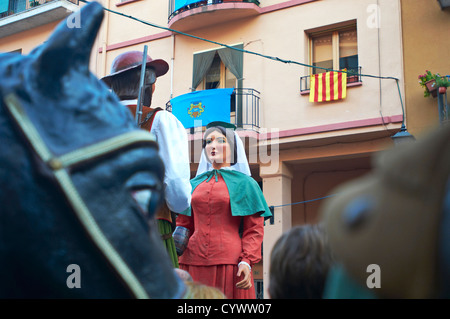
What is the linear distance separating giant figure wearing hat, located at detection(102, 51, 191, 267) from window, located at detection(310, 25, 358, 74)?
810cm

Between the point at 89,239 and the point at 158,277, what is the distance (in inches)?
5.7

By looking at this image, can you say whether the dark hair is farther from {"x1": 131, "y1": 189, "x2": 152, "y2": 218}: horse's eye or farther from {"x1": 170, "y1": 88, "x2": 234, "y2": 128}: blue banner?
{"x1": 170, "y1": 88, "x2": 234, "y2": 128}: blue banner

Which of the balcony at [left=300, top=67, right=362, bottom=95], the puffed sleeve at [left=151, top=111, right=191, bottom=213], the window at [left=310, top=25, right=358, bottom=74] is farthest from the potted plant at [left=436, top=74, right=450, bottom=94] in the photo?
the puffed sleeve at [left=151, top=111, right=191, bottom=213]

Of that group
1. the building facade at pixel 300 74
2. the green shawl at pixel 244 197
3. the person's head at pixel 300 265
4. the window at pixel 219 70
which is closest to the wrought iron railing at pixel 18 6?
the building facade at pixel 300 74

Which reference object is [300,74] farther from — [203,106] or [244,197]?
[244,197]

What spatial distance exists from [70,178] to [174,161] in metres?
1.71

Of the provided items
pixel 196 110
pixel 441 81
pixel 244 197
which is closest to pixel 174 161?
pixel 244 197

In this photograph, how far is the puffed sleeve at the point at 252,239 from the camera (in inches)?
137

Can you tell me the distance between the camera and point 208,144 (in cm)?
403

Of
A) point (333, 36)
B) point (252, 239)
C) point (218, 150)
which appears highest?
point (333, 36)

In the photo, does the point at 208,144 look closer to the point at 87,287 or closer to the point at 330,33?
the point at 87,287

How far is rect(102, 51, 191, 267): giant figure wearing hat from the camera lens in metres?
2.54

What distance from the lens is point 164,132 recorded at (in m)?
2.72
